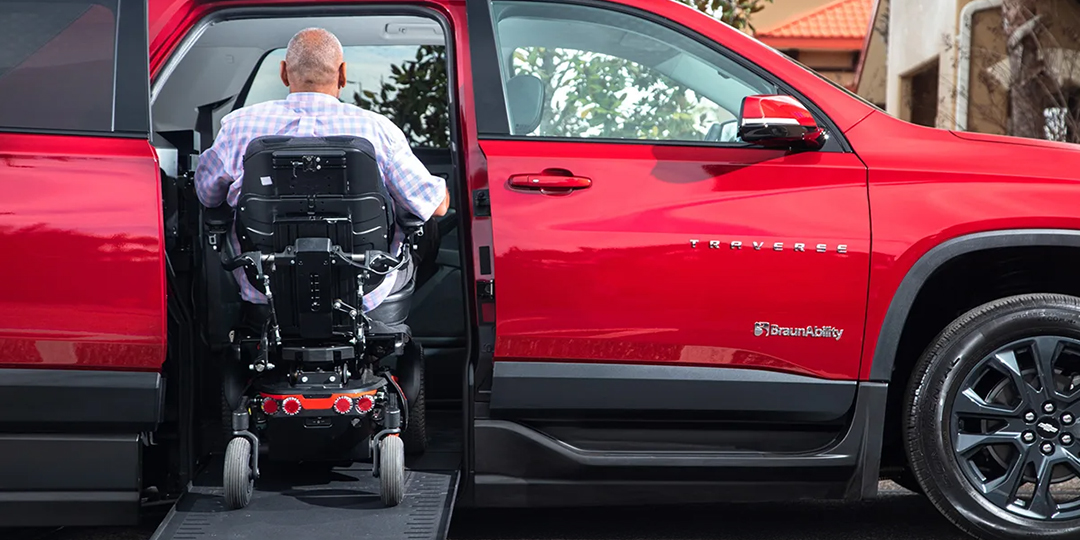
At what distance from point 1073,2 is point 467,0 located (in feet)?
34.8

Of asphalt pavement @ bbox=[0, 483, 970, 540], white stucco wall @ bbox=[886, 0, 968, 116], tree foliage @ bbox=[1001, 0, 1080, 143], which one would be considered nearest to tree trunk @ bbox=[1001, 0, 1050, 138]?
tree foliage @ bbox=[1001, 0, 1080, 143]

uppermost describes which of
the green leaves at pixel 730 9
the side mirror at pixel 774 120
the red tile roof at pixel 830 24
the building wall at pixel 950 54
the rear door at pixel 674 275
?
the red tile roof at pixel 830 24

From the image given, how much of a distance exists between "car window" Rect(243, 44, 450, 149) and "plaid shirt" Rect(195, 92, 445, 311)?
1.52 meters

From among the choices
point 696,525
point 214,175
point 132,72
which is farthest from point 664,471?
point 132,72

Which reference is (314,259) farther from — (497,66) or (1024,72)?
(1024,72)

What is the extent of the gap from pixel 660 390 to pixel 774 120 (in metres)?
0.89

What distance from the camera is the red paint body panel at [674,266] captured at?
11.6ft

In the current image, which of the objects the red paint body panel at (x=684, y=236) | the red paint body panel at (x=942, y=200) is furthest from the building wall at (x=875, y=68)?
the red paint body panel at (x=684, y=236)

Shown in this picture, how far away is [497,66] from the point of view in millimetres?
3748

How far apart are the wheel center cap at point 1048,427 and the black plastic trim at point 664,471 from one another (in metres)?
0.48

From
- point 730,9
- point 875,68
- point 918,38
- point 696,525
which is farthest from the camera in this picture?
point 875,68

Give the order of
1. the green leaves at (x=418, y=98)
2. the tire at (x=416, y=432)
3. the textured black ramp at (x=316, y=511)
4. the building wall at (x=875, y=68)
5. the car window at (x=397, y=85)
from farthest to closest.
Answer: the building wall at (x=875, y=68)
the green leaves at (x=418, y=98)
the car window at (x=397, y=85)
the tire at (x=416, y=432)
the textured black ramp at (x=316, y=511)

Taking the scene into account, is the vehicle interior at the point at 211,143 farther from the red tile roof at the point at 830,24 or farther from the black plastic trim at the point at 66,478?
the red tile roof at the point at 830,24

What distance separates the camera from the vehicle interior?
372cm
